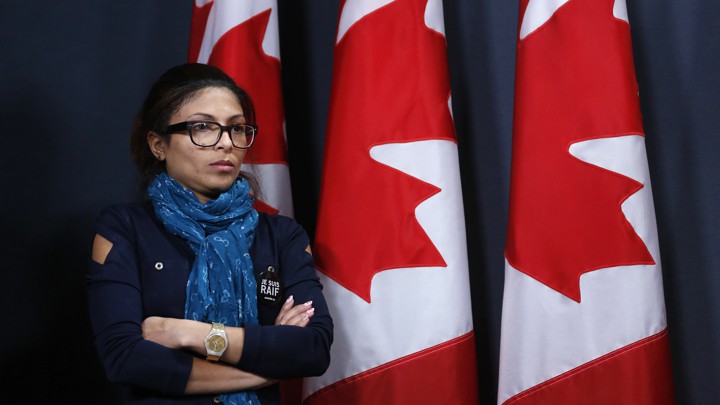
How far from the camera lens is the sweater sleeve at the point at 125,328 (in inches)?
51.8

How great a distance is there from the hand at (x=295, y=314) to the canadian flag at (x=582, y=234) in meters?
0.56

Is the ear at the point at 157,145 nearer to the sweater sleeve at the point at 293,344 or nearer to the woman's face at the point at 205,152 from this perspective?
the woman's face at the point at 205,152

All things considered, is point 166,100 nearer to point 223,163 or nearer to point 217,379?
point 223,163

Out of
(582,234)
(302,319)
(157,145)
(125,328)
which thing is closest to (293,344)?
(302,319)

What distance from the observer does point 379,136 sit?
5.93 ft

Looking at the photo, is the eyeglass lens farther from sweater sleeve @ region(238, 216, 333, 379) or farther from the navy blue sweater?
sweater sleeve @ region(238, 216, 333, 379)

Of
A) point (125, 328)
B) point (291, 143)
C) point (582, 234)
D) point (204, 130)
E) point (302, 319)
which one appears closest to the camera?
point (125, 328)

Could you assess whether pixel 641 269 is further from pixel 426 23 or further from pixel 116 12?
pixel 116 12

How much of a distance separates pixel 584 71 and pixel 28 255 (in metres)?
1.67

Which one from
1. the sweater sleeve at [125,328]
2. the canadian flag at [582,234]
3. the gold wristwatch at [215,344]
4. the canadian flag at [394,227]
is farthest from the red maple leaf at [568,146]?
the sweater sleeve at [125,328]

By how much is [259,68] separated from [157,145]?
469mm

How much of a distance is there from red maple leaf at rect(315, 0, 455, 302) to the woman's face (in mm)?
318

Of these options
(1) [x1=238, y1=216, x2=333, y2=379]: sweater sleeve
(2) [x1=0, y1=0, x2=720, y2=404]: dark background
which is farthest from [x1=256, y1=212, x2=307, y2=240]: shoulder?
(2) [x1=0, y1=0, x2=720, y2=404]: dark background

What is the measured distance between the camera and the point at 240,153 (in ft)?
5.31
